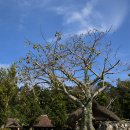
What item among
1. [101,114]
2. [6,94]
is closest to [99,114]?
[101,114]

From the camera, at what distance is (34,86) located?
22.2 m

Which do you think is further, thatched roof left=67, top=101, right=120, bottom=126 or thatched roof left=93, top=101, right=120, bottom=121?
thatched roof left=93, top=101, right=120, bottom=121

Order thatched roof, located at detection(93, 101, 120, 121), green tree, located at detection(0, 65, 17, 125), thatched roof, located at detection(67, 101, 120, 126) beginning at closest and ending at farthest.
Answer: thatched roof, located at detection(67, 101, 120, 126)
thatched roof, located at detection(93, 101, 120, 121)
green tree, located at detection(0, 65, 17, 125)

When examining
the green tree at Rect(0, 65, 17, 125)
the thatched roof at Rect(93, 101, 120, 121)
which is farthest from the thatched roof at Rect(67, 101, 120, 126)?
the green tree at Rect(0, 65, 17, 125)

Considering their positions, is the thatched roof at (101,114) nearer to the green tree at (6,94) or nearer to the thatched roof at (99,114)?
the thatched roof at (99,114)

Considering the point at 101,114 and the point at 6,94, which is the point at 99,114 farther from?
the point at 6,94

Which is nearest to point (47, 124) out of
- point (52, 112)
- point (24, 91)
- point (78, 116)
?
point (52, 112)

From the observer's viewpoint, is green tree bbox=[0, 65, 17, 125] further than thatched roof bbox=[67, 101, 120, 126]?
Yes

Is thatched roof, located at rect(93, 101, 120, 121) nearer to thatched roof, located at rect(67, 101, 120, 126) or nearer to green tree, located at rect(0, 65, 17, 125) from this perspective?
thatched roof, located at rect(67, 101, 120, 126)

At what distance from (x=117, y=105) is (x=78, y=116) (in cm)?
2509

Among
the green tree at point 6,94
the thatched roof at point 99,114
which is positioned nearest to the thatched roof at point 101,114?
the thatched roof at point 99,114

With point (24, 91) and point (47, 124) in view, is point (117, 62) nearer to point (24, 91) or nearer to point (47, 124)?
point (24, 91)

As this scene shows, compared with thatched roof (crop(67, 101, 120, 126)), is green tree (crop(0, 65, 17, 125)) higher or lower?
higher

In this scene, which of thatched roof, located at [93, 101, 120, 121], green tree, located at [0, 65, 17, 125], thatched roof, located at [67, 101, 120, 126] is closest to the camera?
thatched roof, located at [67, 101, 120, 126]
